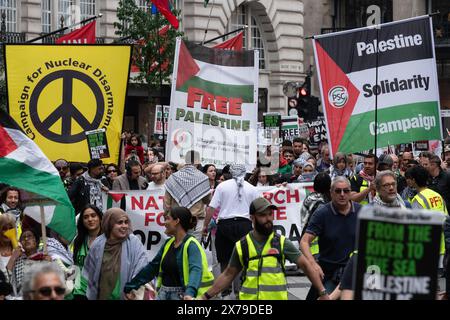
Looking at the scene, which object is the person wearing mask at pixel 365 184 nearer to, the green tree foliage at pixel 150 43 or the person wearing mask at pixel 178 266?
the person wearing mask at pixel 178 266

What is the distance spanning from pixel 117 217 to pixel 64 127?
19.0 ft

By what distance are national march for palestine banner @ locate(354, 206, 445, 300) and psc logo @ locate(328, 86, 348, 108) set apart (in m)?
8.41

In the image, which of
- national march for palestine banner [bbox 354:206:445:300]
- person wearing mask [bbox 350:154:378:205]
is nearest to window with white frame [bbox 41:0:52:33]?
person wearing mask [bbox 350:154:378:205]

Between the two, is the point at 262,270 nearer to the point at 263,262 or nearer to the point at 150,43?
the point at 263,262

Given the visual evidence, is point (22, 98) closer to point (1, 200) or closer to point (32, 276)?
point (1, 200)

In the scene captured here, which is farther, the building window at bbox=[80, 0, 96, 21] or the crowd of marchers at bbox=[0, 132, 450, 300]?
the building window at bbox=[80, 0, 96, 21]

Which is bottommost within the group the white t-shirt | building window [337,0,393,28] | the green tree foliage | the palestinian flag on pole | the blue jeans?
the blue jeans

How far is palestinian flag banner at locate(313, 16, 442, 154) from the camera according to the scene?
14.0 meters

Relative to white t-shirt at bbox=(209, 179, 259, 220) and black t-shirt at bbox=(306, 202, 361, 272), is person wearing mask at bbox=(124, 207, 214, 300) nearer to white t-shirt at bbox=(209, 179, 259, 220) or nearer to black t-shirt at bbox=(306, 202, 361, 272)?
black t-shirt at bbox=(306, 202, 361, 272)

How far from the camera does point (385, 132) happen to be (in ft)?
45.7

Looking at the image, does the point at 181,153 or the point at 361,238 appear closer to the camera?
the point at 361,238

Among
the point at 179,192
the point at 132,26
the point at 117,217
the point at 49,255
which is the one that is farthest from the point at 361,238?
the point at 132,26

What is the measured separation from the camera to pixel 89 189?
14430 millimetres

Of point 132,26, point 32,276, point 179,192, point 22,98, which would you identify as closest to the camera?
point 32,276
